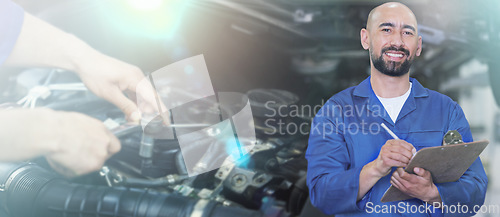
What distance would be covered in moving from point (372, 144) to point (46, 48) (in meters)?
1.32

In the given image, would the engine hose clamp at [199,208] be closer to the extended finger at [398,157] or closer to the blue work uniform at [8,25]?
the extended finger at [398,157]

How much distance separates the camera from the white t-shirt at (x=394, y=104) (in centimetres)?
111

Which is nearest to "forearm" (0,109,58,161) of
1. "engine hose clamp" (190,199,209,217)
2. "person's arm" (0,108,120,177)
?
"person's arm" (0,108,120,177)

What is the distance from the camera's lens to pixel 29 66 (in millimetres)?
1499

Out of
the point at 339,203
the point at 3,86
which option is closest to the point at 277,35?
the point at 339,203

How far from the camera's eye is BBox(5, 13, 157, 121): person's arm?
4.82 ft

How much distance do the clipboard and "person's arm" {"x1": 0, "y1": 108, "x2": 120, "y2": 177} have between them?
106cm

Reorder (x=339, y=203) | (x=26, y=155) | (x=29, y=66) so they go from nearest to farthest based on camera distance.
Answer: (x=339, y=203)
(x=26, y=155)
(x=29, y=66)

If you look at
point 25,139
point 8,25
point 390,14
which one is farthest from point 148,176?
point 390,14

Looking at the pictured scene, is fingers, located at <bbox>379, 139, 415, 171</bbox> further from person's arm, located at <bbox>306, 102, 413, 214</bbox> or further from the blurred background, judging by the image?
the blurred background

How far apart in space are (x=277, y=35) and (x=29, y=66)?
1.04m

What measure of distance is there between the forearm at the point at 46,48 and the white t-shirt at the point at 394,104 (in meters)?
1.16

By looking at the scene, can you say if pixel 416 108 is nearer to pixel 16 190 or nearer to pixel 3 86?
pixel 16 190

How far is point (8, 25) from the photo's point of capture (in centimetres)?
142
